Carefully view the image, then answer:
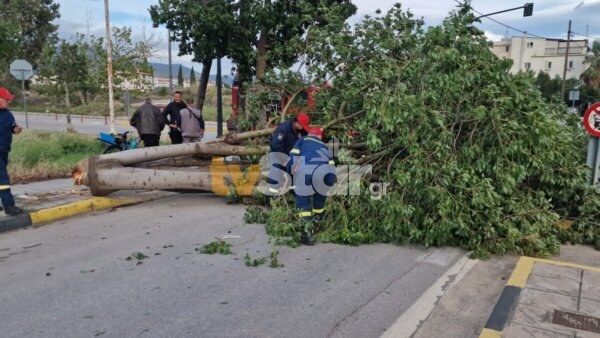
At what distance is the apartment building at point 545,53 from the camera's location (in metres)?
66.9

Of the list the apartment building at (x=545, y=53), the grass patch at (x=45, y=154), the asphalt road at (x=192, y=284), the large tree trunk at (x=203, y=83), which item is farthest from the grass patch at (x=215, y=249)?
the apartment building at (x=545, y=53)

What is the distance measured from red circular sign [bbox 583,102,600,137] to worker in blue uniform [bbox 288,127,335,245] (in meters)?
3.49

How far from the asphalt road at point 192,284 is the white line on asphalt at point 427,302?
3.4 inches

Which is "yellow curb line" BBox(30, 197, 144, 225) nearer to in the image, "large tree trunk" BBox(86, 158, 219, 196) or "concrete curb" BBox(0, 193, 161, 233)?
"concrete curb" BBox(0, 193, 161, 233)

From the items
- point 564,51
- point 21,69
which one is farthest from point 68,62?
point 564,51

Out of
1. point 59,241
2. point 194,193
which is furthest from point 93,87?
point 59,241

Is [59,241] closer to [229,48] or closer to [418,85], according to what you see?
[418,85]

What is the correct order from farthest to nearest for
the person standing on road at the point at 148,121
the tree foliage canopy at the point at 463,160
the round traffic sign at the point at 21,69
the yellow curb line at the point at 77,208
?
the round traffic sign at the point at 21,69
the person standing on road at the point at 148,121
the yellow curb line at the point at 77,208
the tree foliage canopy at the point at 463,160

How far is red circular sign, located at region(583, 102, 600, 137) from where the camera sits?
628 centimetres

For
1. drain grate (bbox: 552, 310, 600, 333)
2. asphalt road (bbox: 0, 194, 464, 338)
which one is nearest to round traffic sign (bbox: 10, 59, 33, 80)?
asphalt road (bbox: 0, 194, 464, 338)

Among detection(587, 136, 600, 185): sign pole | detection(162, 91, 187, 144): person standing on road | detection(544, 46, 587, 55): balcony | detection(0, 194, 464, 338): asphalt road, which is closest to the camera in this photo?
detection(0, 194, 464, 338): asphalt road

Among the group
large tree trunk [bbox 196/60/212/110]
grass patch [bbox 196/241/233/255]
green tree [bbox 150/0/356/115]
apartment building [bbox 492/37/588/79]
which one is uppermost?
apartment building [bbox 492/37/588/79]

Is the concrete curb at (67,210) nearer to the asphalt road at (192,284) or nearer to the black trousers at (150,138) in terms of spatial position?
the asphalt road at (192,284)

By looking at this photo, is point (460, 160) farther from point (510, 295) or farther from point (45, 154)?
point (45, 154)
